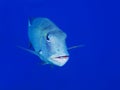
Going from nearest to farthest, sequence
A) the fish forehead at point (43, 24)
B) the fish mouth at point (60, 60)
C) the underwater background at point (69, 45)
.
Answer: the fish mouth at point (60, 60), the fish forehead at point (43, 24), the underwater background at point (69, 45)

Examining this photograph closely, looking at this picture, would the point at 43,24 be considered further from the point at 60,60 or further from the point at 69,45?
the point at 69,45

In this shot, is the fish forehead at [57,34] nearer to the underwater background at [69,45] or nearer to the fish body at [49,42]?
the fish body at [49,42]

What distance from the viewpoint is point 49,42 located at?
1.60m

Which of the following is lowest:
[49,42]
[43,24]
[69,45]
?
[49,42]

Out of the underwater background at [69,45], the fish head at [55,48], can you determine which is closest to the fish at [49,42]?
the fish head at [55,48]

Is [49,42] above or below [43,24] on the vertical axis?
below

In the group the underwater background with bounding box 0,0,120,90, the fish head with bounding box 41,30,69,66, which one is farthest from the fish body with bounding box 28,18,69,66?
the underwater background with bounding box 0,0,120,90

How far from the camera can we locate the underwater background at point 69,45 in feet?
11.5

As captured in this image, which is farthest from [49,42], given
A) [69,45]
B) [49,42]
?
[69,45]

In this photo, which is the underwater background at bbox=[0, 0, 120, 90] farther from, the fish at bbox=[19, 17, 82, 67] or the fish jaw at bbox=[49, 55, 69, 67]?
the fish jaw at bbox=[49, 55, 69, 67]

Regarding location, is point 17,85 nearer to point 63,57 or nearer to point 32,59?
point 32,59

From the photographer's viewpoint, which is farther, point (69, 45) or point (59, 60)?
point (69, 45)

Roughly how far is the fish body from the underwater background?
1.76 m

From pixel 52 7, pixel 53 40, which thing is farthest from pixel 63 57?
pixel 52 7
